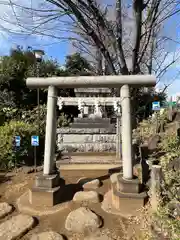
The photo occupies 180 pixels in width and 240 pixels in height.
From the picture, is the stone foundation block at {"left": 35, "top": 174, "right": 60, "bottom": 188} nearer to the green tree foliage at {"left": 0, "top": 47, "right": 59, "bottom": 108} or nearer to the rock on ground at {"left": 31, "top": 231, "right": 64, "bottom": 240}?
the rock on ground at {"left": 31, "top": 231, "right": 64, "bottom": 240}

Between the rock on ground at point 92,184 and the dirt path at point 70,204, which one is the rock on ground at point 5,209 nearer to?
the dirt path at point 70,204

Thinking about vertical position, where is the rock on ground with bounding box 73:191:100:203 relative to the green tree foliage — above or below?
below

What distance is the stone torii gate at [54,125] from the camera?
3.21 metres

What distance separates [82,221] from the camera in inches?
108

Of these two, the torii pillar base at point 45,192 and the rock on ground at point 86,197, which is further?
the rock on ground at point 86,197

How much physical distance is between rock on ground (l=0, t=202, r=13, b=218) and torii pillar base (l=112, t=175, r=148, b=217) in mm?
1508

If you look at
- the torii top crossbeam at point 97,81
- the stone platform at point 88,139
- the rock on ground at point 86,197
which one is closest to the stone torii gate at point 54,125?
the torii top crossbeam at point 97,81

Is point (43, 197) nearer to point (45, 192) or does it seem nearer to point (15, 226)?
point (45, 192)

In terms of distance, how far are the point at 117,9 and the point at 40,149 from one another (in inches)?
171

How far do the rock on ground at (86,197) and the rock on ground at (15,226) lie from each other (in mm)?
772

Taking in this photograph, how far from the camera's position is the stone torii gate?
10.5ft

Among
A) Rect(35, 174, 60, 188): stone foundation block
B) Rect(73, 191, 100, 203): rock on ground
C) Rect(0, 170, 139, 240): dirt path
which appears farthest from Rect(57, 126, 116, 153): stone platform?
Rect(35, 174, 60, 188): stone foundation block

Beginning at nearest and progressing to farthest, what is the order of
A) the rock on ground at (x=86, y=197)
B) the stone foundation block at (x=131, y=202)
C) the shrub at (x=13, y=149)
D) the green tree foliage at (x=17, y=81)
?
the stone foundation block at (x=131, y=202), the rock on ground at (x=86, y=197), the shrub at (x=13, y=149), the green tree foliage at (x=17, y=81)

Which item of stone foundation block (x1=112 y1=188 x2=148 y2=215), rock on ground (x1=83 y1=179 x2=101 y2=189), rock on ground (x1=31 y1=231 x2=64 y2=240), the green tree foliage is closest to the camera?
rock on ground (x1=31 y1=231 x2=64 y2=240)
